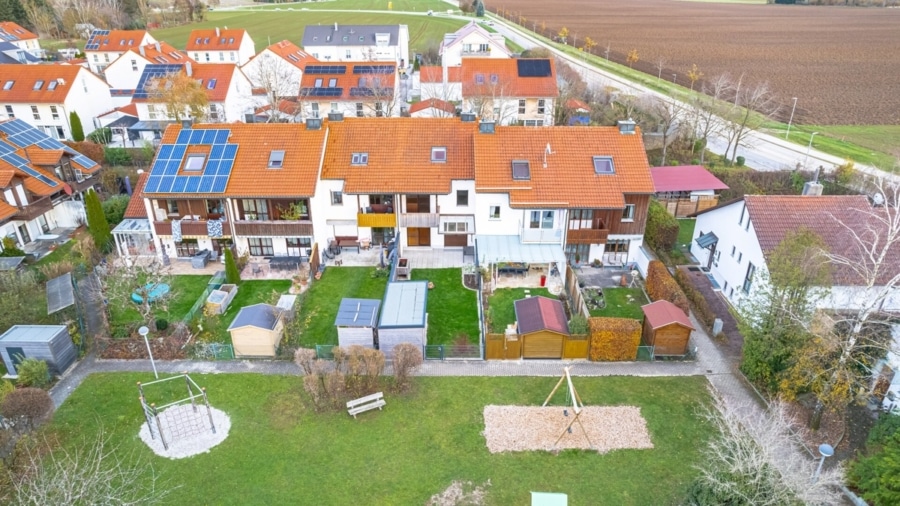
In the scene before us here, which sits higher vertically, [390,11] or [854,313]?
[390,11]

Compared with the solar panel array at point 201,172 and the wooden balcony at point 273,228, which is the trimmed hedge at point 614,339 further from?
the solar panel array at point 201,172

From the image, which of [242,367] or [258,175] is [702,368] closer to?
[242,367]

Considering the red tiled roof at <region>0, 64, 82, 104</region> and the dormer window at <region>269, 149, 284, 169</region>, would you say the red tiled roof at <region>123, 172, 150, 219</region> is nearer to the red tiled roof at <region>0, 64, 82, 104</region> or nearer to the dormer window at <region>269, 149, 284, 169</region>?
the dormer window at <region>269, 149, 284, 169</region>

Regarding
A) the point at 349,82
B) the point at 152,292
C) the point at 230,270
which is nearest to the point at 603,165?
the point at 230,270

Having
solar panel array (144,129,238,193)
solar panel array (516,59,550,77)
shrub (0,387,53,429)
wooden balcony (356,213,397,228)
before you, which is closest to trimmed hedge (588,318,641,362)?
wooden balcony (356,213,397,228)

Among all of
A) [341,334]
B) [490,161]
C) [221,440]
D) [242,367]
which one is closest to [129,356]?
[242,367]

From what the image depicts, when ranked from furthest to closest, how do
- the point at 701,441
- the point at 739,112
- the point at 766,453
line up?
the point at 739,112
the point at 701,441
the point at 766,453
